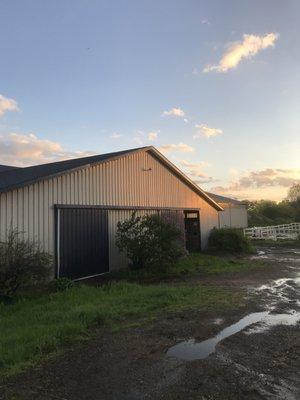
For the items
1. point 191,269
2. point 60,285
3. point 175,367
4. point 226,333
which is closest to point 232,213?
point 191,269

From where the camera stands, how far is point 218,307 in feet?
32.9

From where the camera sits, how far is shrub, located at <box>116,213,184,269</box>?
55.2 feet

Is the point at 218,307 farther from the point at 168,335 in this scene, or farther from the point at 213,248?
the point at 213,248

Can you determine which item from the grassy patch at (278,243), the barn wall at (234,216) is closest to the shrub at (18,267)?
the grassy patch at (278,243)

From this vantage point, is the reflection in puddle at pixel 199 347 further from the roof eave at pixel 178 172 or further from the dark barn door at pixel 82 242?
the roof eave at pixel 178 172

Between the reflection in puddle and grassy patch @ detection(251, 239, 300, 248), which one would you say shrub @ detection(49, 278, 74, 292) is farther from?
grassy patch @ detection(251, 239, 300, 248)

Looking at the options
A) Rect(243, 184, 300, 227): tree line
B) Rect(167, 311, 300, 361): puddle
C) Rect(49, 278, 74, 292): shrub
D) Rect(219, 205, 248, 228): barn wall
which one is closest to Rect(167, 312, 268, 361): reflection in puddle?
Rect(167, 311, 300, 361): puddle

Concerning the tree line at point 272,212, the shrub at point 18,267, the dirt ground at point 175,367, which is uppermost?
the tree line at point 272,212

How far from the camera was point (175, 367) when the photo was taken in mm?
6055

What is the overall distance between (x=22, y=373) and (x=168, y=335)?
8.77 feet

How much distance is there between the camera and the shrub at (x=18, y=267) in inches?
444

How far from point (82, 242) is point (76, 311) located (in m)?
6.67

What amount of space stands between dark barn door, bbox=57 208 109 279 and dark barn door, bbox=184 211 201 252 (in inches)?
375

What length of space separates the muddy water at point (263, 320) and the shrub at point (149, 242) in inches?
166
